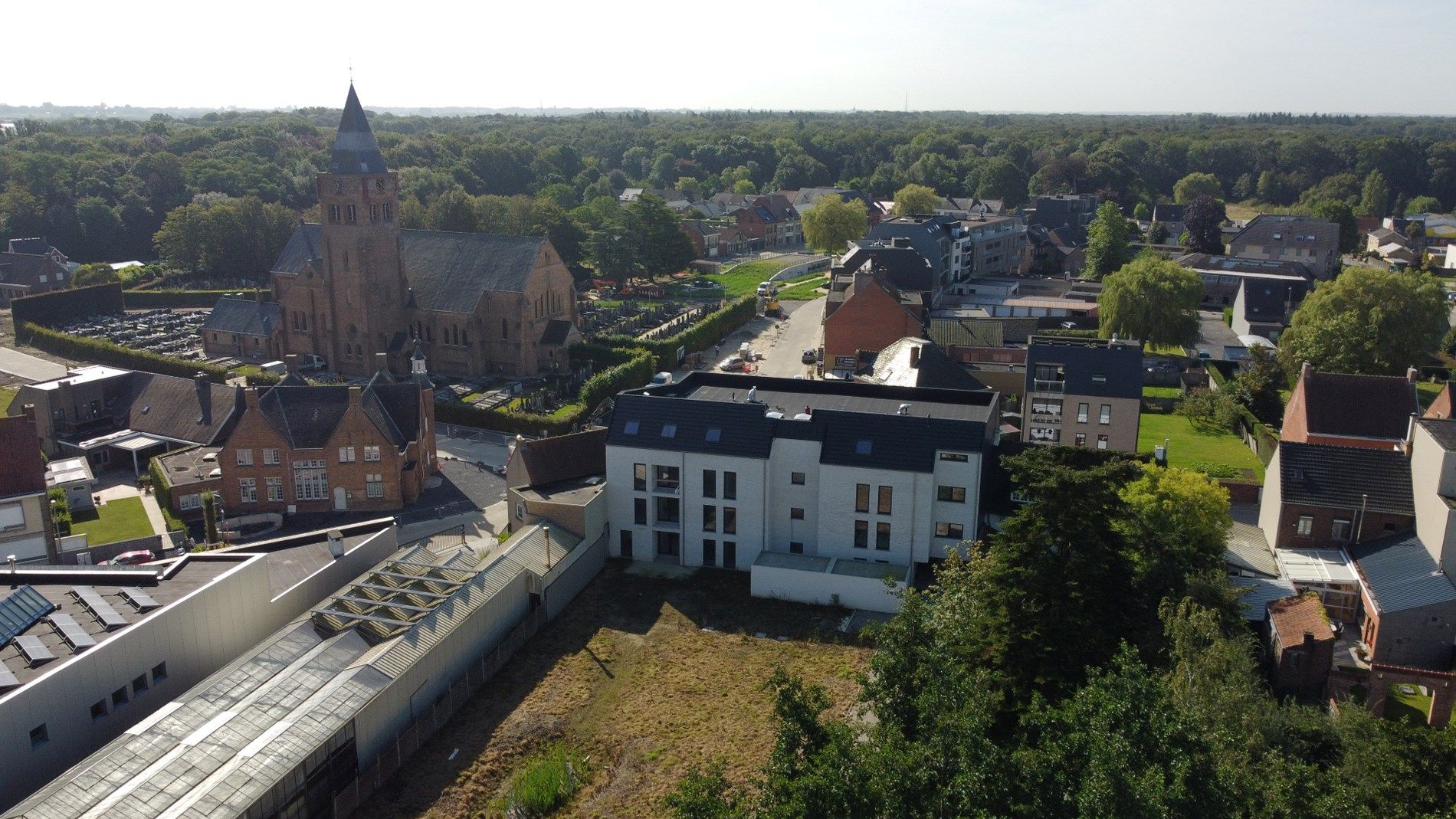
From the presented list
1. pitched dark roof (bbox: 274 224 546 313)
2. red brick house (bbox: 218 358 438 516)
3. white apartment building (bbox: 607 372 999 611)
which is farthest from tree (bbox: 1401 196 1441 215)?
red brick house (bbox: 218 358 438 516)

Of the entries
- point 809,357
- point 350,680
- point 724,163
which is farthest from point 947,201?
point 350,680

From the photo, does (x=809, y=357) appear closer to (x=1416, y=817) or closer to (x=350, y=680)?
(x=350, y=680)

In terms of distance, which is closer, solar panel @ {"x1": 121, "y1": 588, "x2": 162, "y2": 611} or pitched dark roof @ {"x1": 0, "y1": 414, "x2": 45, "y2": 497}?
solar panel @ {"x1": 121, "y1": 588, "x2": 162, "y2": 611}

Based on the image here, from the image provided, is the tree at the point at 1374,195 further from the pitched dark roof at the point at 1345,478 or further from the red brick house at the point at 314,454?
the red brick house at the point at 314,454

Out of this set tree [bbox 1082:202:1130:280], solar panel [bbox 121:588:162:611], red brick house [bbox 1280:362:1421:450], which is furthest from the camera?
tree [bbox 1082:202:1130:280]

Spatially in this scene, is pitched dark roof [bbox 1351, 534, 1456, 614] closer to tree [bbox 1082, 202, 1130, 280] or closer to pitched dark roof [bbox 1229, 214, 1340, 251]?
tree [bbox 1082, 202, 1130, 280]

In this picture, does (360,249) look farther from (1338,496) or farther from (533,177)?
(533,177)
